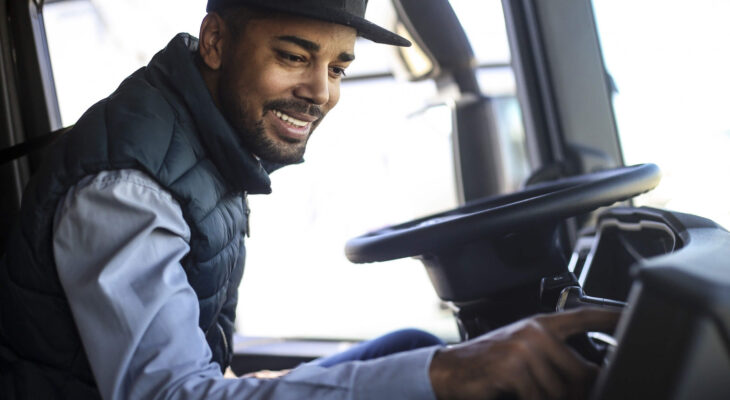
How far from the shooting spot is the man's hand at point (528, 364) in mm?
512

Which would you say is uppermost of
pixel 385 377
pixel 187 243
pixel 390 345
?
pixel 187 243

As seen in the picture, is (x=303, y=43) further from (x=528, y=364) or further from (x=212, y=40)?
(x=528, y=364)

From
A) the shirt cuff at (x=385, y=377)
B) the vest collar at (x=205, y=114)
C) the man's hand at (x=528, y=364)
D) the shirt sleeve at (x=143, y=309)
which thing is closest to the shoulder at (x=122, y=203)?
the shirt sleeve at (x=143, y=309)

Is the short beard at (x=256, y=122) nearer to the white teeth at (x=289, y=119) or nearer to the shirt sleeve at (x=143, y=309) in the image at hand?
the white teeth at (x=289, y=119)

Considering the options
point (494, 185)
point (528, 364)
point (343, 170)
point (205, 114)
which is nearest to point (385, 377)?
point (528, 364)

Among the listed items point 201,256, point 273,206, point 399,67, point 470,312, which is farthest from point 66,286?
point 273,206

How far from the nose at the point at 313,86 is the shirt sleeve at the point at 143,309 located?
1.16ft

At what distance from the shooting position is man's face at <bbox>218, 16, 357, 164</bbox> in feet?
3.50

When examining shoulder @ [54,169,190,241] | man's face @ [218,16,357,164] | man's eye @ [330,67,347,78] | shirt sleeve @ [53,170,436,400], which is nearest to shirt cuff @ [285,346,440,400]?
shirt sleeve @ [53,170,436,400]

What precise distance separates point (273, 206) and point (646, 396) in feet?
7.38

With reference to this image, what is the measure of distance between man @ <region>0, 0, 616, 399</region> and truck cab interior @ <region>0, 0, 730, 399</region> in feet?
0.55

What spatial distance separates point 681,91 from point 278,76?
1011 mm

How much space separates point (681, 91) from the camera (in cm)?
148

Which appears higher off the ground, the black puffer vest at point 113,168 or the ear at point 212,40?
the ear at point 212,40
